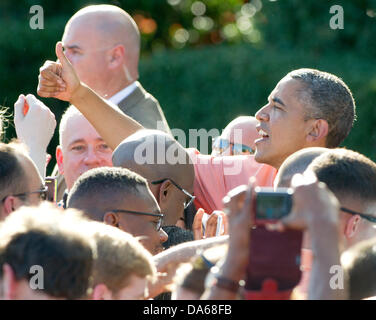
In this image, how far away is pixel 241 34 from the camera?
15.2m

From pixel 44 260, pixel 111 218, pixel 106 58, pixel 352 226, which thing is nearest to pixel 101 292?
pixel 44 260

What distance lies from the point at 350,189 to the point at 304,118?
1.39 metres

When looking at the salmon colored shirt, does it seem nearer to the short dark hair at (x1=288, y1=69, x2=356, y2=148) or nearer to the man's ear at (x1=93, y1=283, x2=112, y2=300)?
the short dark hair at (x1=288, y1=69, x2=356, y2=148)

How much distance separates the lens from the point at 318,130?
13.7 ft

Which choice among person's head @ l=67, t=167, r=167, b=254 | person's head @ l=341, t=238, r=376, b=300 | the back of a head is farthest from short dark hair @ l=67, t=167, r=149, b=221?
person's head @ l=341, t=238, r=376, b=300

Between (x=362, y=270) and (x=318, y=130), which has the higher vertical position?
(x=318, y=130)

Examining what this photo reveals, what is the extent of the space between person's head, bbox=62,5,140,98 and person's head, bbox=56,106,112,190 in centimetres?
104

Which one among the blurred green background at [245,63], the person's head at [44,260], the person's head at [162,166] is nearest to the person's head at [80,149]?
the person's head at [162,166]

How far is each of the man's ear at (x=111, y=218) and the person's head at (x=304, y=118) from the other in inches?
46.4

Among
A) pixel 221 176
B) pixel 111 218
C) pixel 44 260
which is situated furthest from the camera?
pixel 221 176

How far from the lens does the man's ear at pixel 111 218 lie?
3.13 meters

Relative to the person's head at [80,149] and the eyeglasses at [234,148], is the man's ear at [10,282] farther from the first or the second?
the eyeglasses at [234,148]

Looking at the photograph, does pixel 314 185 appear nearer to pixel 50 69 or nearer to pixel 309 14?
pixel 50 69

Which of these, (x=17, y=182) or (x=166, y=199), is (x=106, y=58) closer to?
(x=166, y=199)
